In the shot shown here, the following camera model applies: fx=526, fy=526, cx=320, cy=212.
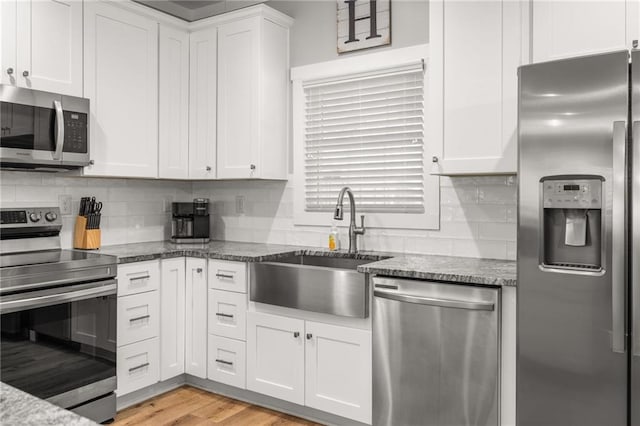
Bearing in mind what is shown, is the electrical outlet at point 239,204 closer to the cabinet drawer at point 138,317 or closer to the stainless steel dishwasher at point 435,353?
the cabinet drawer at point 138,317

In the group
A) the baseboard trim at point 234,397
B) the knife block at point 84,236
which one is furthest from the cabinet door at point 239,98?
the baseboard trim at point 234,397

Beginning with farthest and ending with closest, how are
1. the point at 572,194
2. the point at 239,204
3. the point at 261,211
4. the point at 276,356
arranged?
the point at 239,204
the point at 261,211
the point at 276,356
the point at 572,194

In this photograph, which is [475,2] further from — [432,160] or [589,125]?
[589,125]

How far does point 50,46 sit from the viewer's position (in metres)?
2.95

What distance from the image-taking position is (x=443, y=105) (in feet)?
8.85

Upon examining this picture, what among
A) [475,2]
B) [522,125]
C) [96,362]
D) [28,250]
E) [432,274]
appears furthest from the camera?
[28,250]

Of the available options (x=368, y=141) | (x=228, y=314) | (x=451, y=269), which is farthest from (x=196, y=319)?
(x=451, y=269)

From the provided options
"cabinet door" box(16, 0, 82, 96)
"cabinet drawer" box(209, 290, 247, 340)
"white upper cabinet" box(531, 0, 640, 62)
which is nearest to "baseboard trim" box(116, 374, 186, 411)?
"cabinet drawer" box(209, 290, 247, 340)

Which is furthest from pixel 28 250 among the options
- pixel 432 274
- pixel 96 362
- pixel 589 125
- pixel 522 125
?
pixel 589 125

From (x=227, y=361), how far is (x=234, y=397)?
0.24 m

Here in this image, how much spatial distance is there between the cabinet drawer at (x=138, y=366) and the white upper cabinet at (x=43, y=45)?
1534 millimetres

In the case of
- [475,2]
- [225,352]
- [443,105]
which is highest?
[475,2]

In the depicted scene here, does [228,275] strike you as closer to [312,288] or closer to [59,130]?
[312,288]

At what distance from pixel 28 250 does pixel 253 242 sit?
148 centimetres
